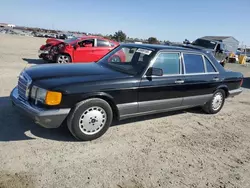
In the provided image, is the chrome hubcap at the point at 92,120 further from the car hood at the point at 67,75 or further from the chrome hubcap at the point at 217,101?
the chrome hubcap at the point at 217,101

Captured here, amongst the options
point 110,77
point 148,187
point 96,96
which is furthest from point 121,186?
point 110,77

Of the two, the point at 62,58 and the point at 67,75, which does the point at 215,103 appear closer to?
the point at 67,75

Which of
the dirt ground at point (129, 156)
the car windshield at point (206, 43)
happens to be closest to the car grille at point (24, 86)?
the dirt ground at point (129, 156)

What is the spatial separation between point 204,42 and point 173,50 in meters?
16.0

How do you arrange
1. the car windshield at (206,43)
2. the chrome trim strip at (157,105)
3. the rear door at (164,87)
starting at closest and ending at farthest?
the chrome trim strip at (157,105)
the rear door at (164,87)
the car windshield at (206,43)

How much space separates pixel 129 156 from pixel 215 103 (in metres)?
3.31

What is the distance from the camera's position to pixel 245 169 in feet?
11.7

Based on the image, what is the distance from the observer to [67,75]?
388 cm

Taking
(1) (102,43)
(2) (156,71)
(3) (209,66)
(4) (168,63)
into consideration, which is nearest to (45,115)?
(2) (156,71)

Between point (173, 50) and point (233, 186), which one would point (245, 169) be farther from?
point (173, 50)

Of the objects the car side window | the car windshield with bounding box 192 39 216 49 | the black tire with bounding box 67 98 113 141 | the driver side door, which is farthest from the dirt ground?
the car windshield with bounding box 192 39 216 49

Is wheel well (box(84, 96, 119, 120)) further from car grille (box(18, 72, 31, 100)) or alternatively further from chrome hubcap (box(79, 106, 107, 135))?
car grille (box(18, 72, 31, 100))

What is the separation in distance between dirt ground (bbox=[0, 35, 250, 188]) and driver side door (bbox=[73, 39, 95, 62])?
20.2ft

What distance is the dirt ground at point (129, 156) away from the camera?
9.71 feet
